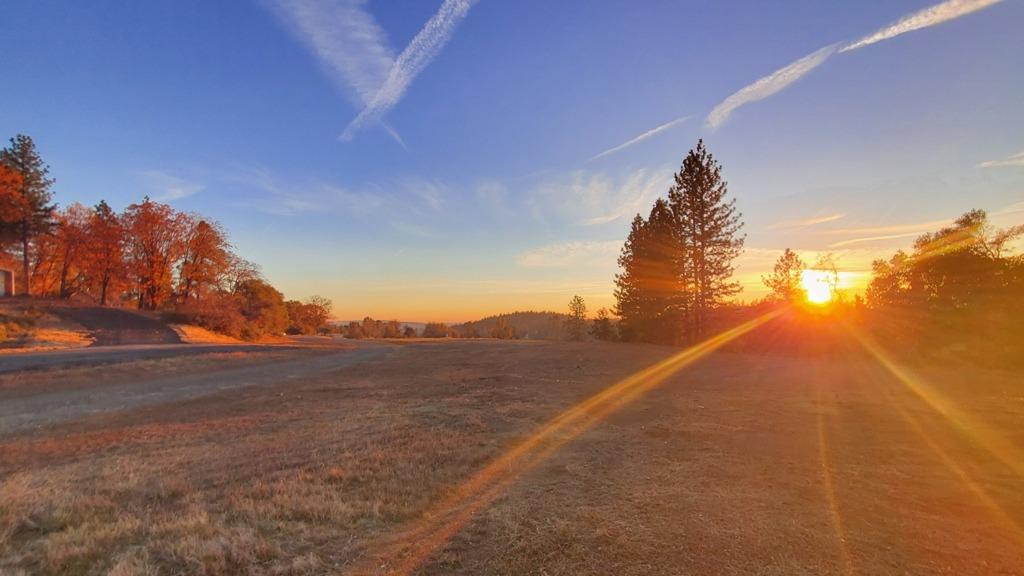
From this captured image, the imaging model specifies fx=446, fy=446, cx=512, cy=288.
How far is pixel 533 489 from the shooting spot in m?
5.09

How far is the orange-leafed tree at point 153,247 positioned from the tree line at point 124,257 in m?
0.07

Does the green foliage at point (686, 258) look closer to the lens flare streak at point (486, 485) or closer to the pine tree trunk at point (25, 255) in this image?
the lens flare streak at point (486, 485)

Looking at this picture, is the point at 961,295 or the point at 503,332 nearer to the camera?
the point at 961,295

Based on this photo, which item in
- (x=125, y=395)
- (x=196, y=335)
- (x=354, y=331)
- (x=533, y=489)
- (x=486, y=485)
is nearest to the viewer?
(x=533, y=489)

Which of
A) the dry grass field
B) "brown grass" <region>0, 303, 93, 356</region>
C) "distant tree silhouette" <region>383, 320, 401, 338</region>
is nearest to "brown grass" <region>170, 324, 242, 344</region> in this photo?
"brown grass" <region>0, 303, 93, 356</region>

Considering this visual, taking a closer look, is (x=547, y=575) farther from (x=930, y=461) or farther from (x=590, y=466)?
(x=930, y=461)

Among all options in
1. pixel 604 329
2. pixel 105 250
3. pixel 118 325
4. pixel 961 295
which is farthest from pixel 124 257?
pixel 961 295

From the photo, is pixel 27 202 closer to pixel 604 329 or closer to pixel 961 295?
pixel 604 329

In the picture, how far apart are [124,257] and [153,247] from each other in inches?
99.0

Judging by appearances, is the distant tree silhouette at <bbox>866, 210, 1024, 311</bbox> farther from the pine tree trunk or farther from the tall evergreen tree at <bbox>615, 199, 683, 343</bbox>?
the pine tree trunk

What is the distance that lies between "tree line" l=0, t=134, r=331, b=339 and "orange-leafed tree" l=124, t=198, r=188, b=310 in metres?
0.07

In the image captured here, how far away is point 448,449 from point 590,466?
2.31 meters

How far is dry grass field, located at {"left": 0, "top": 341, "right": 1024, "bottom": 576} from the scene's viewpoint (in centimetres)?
358

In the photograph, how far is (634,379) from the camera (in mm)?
14977
